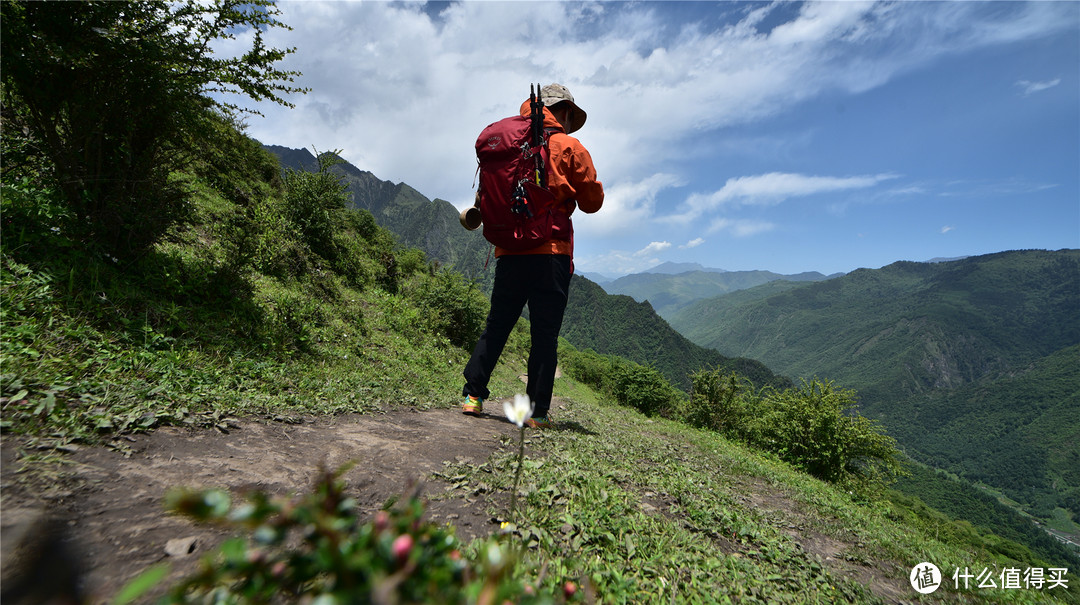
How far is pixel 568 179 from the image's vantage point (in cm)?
420

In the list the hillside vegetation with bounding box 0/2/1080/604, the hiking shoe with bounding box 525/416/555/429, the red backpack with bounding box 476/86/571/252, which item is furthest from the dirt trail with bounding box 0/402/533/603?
the red backpack with bounding box 476/86/571/252

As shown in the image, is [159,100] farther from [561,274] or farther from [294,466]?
[561,274]

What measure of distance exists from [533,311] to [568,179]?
136 centimetres

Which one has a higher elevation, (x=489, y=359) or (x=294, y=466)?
(x=489, y=359)

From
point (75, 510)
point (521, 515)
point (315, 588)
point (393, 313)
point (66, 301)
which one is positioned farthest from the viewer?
point (393, 313)

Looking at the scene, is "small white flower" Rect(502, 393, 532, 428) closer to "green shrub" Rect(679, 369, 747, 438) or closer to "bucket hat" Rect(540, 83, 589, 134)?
"bucket hat" Rect(540, 83, 589, 134)

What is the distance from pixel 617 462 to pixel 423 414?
1.98 metres

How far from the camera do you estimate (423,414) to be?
4379 millimetres

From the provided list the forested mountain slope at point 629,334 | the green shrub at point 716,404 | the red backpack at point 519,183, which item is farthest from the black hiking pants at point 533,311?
the forested mountain slope at point 629,334

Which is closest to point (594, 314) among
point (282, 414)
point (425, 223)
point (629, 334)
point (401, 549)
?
point (629, 334)

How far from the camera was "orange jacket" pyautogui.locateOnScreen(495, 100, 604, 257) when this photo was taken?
13.4ft

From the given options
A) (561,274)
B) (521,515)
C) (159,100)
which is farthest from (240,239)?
(521,515)

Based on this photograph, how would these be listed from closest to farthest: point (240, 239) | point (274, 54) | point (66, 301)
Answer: point (66, 301), point (274, 54), point (240, 239)

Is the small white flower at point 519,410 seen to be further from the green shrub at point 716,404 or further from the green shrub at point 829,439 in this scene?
the green shrub at point 716,404
